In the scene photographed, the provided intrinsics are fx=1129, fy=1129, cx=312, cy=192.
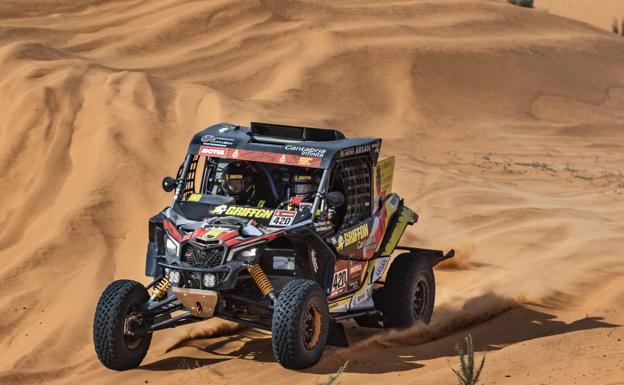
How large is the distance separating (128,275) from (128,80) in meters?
7.71

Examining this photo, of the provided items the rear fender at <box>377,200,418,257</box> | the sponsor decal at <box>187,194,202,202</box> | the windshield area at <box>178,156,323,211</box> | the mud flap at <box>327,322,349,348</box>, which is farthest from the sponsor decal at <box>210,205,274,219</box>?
the rear fender at <box>377,200,418,257</box>

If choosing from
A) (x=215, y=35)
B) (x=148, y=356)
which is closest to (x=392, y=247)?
(x=148, y=356)

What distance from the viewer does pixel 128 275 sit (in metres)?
14.1

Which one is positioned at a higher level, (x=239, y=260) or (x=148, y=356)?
(x=239, y=260)

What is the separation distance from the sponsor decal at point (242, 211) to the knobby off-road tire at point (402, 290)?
A: 179 cm

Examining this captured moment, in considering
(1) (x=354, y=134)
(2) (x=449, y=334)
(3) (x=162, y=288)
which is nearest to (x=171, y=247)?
(3) (x=162, y=288)

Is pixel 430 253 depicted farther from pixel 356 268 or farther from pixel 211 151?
pixel 211 151

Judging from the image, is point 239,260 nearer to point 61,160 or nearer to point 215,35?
point 61,160

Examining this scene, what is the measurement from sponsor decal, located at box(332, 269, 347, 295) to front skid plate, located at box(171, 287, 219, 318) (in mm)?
1327

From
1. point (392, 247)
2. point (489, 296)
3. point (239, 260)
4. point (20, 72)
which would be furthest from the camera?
point (20, 72)

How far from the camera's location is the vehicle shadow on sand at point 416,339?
10461 millimetres

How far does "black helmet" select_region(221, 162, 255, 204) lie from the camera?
11.0 metres

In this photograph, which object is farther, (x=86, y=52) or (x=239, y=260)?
(x=86, y=52)

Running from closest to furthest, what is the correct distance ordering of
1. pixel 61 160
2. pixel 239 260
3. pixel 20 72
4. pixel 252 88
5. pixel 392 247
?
pixel 239 260, pixel 392 247, pixel 61 160, pixel 20 72, pixel 252 88
